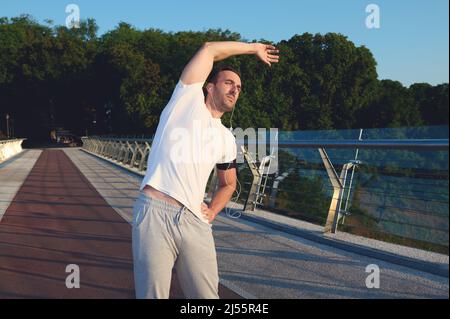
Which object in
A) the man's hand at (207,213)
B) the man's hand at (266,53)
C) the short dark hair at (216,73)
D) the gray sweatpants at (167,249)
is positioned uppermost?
the man's hand at (266,53)

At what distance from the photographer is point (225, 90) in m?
3.21

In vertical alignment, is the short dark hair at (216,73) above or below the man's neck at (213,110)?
above

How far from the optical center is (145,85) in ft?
245

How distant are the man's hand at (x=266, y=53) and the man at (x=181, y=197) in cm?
25

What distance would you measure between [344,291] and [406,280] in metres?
0.80

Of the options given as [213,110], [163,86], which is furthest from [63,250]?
[163,86]

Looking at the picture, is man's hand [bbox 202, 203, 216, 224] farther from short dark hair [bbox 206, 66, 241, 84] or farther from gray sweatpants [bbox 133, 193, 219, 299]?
short dark hair [bbox 206, 66, 241, 84]

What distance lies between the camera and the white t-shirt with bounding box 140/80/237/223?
2.98m

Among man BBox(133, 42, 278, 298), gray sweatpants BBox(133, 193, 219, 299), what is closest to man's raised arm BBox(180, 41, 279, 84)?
man BBox(133, 42, 278, 298)

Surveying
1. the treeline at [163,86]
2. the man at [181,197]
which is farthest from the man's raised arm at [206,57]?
the treeline at [163,86]

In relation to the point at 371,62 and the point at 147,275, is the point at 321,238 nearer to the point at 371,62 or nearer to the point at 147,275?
the point at 147,275

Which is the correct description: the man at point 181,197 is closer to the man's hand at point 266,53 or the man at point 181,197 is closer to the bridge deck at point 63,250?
the man's hand at point 266,53

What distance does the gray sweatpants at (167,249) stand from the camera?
9.73 feet

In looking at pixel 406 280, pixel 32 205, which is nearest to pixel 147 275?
pixel 406 280
